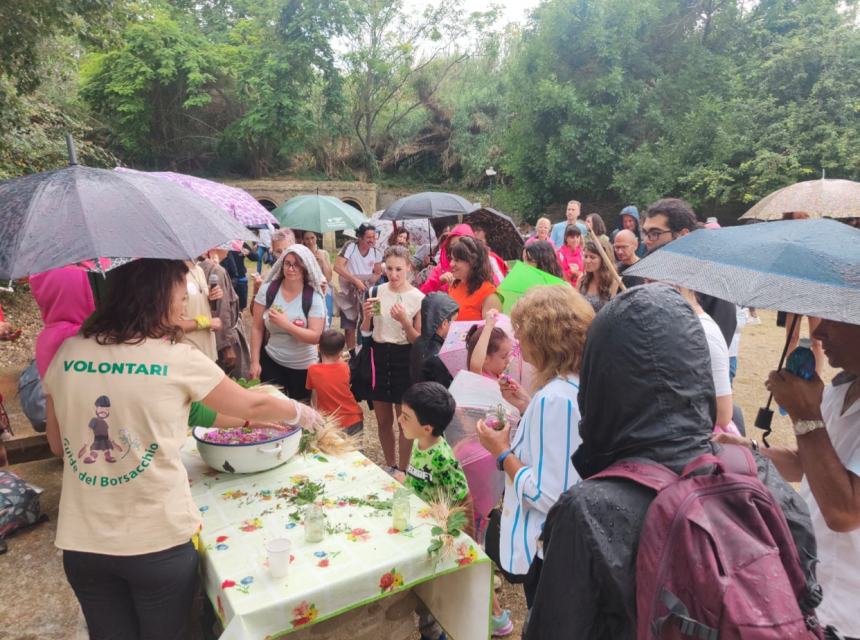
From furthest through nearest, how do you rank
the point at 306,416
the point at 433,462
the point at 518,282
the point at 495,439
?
1. the point at 518,282
2. the point at 433,462
3. the point at 306,416
4. the point at 495,439

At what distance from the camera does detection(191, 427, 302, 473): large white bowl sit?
7.98 feet

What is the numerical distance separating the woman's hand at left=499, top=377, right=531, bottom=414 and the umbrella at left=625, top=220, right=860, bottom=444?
101cm

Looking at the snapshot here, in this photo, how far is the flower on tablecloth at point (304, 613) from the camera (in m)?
1.70

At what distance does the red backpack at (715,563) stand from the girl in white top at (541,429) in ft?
2.66

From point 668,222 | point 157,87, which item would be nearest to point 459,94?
point 157,87

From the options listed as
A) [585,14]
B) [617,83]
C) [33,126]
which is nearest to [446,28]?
[585,14]

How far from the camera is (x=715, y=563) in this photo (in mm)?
910

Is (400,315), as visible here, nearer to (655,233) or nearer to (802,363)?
(655,233)

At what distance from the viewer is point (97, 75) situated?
77.4 ft

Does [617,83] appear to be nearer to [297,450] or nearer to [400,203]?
[400,203]

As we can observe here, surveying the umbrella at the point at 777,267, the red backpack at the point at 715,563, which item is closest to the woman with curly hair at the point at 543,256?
the umbrella at the point at 777,267

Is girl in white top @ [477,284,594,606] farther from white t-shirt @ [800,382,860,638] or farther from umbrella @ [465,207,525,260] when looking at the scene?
umbrella @ [465,207,525,260]

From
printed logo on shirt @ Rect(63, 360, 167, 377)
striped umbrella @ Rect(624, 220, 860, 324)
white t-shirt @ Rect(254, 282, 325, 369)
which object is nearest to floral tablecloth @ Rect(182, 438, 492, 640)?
printed logo on shirt @ Rect(63, 360, 167, 377)

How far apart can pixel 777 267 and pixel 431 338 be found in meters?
2.36
